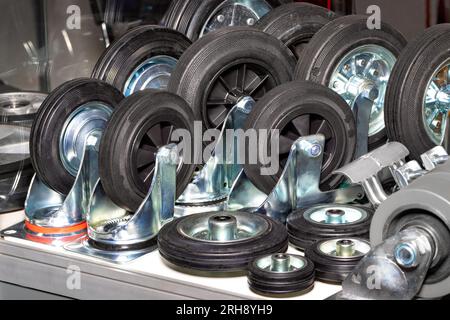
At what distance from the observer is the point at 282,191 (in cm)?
316

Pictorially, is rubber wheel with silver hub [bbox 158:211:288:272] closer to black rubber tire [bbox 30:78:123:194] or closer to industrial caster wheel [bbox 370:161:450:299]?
industrial caster wheel [bbox 370:161:450:299]

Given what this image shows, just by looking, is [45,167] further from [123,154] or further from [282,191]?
[282,191]

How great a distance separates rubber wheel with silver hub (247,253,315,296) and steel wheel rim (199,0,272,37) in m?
1.66

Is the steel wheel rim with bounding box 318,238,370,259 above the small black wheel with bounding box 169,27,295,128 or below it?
below

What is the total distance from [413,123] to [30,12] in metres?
1.74

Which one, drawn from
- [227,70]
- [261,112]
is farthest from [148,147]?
[227,70]

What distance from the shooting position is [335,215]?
3.06 meters

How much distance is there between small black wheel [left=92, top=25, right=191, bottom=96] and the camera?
371 centimetres

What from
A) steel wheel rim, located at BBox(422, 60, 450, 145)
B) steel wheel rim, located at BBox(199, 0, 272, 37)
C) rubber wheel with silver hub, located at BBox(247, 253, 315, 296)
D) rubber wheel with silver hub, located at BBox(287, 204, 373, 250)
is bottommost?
rubber wheel with silver hub, located at BBox(247, 253, 315, 296)

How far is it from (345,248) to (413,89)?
2.41 feet

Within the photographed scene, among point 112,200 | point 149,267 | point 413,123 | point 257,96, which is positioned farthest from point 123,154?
point 413,123

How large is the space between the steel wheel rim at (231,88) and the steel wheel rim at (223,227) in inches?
20.9

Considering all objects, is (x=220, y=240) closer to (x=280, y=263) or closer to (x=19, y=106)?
(x=280, y=263)

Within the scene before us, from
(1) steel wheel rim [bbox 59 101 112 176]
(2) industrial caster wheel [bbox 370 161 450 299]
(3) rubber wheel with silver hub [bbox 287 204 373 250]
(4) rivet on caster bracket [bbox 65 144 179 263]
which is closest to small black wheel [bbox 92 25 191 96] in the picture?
(1) steel wheel rim [bbox 59 101 112 176]
